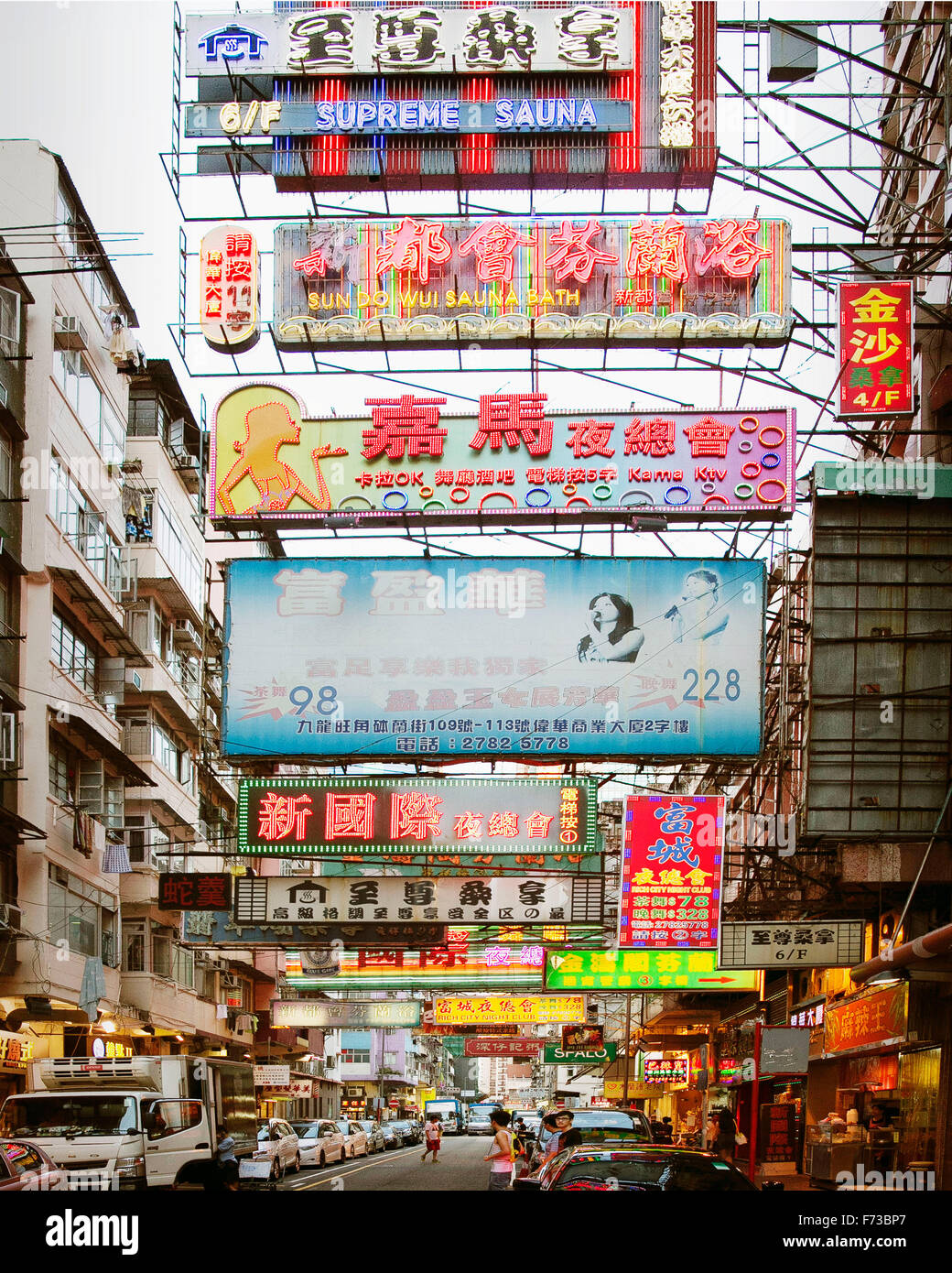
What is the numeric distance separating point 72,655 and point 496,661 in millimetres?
14247

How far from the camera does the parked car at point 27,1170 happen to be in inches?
590

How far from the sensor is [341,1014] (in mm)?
50656

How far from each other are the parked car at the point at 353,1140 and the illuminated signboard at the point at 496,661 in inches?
976

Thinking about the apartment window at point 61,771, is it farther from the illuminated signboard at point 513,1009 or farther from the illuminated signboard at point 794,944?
the illuminated signboard at point 513,1009

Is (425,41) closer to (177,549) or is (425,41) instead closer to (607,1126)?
(607,1126)

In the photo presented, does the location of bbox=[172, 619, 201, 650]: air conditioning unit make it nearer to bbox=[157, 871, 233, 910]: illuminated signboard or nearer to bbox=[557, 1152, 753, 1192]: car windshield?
bbox=[157, 871, 233, 910]: illuminated signboard

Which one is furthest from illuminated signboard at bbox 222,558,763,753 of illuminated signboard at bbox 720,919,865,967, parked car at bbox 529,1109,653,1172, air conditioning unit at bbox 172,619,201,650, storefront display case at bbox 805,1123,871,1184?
air conditioning unit at bbox 172,619,201,650

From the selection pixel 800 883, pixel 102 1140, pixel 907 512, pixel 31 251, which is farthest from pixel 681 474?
pixel 31 251

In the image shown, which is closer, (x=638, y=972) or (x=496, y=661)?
(x=496, y=661)

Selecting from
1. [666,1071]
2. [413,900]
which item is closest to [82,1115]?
[413,900]

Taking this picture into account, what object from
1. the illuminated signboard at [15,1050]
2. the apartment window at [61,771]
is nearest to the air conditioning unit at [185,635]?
the apartment window at [61,771]

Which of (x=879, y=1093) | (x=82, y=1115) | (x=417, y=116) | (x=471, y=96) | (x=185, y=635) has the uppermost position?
(x=471, y=96)

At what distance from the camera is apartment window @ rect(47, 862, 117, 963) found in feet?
113
